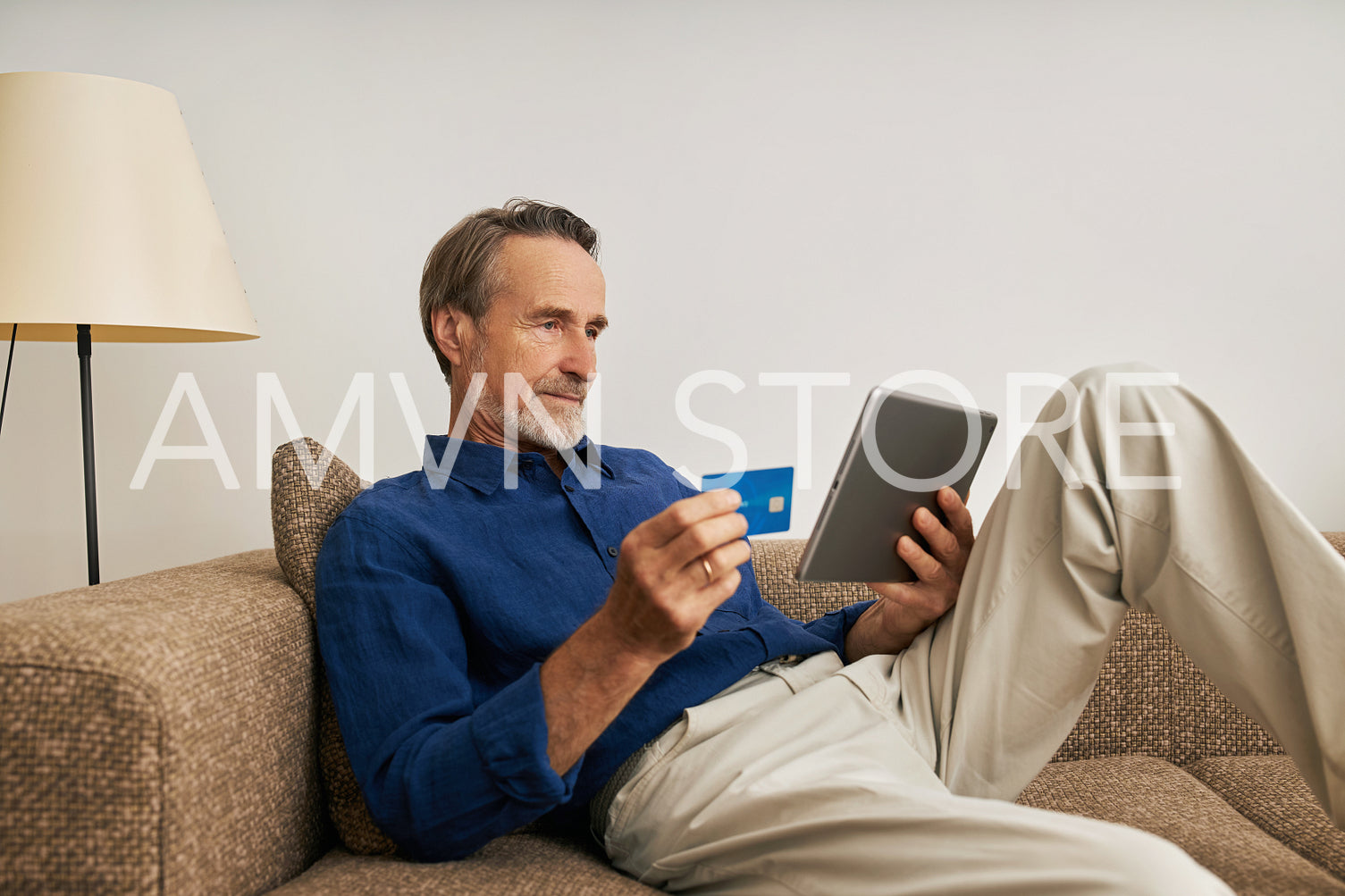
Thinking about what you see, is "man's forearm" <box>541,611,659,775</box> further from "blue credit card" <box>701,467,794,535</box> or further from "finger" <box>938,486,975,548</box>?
"finger" <box>938,486,975,548</box>

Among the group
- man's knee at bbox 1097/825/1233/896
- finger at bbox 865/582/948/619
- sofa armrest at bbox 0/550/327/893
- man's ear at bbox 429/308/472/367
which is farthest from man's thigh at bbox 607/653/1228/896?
man's ear at bbox 429/308/472/367

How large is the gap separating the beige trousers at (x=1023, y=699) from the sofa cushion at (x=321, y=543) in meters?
0.28

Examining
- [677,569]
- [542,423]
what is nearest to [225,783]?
[677,569]

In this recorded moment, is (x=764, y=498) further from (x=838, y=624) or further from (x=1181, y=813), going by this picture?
(x=1181, y=813)

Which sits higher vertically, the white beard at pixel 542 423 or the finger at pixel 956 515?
the white beard at pixel 542 423

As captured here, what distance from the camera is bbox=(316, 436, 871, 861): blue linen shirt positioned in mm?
763

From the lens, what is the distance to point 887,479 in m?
0.94

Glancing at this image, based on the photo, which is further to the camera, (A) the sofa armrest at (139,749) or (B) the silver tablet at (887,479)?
(B) the silver tablet at (887,479)

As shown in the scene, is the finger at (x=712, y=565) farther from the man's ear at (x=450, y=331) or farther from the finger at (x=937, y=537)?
the man's ear at (x=450, y=331)

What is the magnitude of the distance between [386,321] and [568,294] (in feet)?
2.25

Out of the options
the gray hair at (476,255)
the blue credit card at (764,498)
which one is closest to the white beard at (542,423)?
the gray hair at (476,255)

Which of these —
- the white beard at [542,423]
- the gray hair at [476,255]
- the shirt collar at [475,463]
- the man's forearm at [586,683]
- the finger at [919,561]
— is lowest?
the man's forearm at [586,683]

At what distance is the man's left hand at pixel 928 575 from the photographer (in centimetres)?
103

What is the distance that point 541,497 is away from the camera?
1.14 meters
